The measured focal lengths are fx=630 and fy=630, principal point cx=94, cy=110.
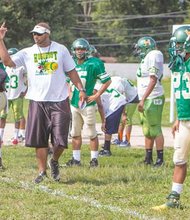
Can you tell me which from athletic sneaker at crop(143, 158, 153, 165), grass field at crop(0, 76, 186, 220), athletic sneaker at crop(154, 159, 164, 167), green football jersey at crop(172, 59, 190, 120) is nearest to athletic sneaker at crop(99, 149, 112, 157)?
grass field at crop(0, 76, 186, 220)

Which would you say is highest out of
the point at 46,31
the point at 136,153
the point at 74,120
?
the point at 46,31

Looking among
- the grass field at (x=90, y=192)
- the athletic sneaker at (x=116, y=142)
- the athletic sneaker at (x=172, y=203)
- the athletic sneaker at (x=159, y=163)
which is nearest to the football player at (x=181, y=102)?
the athletic sneaker at (x=172, y=203)

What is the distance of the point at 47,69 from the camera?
820cm

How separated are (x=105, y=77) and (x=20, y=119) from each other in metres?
4.63

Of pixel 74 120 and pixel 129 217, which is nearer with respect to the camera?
pixel 129 217

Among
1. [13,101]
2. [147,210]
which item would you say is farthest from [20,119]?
[147,210]

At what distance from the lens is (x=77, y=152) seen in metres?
9.98

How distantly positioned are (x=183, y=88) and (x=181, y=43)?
0.49 metres

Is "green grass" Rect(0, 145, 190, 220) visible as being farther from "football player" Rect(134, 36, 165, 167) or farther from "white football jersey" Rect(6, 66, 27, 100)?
"white football jersey" Rect(6, 66, 27, 100)

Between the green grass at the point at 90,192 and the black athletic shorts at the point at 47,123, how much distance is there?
21.1 inches

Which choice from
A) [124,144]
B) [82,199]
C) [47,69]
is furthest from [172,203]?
[124,144]

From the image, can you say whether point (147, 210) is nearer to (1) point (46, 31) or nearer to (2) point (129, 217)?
(2) point (129, 217)

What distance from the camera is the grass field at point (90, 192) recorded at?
21.3 ft

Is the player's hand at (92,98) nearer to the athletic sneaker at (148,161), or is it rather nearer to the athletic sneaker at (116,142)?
the athletic sneaker at (148,161)
